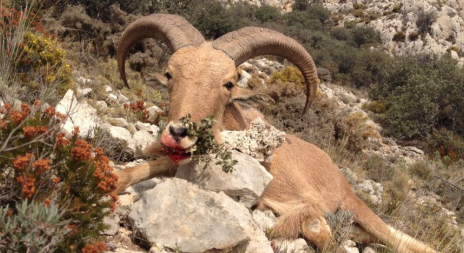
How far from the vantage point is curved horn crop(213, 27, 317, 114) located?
15.6ft

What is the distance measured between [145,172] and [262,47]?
221 cm

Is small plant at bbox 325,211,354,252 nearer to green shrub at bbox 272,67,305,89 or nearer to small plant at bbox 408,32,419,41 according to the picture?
green shrub at bbox 272,67,305,89

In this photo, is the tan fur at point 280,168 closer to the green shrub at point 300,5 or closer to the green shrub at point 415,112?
the green shrub at point 415,112

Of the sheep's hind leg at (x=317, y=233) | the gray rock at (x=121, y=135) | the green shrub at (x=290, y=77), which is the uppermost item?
the gray rock at (x=121, y=135)

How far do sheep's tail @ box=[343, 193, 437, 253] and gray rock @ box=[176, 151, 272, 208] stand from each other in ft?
7.17

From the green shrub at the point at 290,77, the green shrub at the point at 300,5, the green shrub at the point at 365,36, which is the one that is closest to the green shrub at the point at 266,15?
the green shrub at the point at 365,36

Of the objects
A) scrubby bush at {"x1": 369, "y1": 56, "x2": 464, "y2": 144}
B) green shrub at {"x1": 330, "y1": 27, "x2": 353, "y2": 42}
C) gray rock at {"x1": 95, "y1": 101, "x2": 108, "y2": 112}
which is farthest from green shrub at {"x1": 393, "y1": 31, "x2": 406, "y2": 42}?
gray rock at {"x1": 95, "y1": 101, "x2": 108, "y2": 112}

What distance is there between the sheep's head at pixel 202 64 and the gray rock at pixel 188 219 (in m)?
0.45

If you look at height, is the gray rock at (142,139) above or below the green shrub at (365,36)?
above

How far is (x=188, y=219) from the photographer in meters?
3.30

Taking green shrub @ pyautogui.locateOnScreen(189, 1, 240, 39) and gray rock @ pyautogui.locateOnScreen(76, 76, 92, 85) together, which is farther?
green shrub @ pyautogui.locateOnScreen(189, 1, 240, 39)

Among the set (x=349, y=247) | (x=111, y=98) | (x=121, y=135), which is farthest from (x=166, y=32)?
(x=349, y=247)

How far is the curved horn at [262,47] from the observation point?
4.75 metres

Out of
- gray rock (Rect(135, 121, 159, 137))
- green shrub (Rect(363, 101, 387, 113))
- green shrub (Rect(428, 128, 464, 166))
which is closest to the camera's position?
gray rock (Rect(135, 121, 159, 137))
